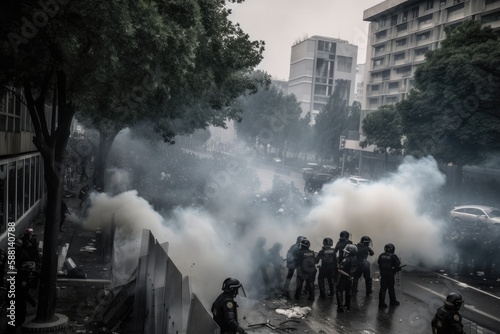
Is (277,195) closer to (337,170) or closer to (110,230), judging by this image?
(110,230)

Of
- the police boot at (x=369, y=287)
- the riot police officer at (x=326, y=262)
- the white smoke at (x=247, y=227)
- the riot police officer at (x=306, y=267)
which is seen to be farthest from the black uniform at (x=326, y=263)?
the white smoke at (x=247, y=227)

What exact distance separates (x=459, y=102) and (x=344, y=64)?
247 feet

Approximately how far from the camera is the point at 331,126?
5975 cm

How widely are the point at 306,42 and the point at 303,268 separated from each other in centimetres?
9078

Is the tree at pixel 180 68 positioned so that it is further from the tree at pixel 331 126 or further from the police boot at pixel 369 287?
the tree at pixel 331 126

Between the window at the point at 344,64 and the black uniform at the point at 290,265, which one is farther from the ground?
the window at the point at 344,64

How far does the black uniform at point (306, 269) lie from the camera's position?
10945mm

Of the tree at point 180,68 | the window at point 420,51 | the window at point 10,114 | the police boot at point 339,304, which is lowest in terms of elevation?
the police boot at point 339,304

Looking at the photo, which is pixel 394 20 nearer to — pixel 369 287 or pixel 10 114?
pixel 369 287

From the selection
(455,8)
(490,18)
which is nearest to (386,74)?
(455,8)

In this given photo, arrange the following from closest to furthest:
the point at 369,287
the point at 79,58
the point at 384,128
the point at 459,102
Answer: the point at 79,58 < the point at 369,287 < the point at 459,102 < the point at 384,128

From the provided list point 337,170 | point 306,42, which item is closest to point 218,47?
point 337,170

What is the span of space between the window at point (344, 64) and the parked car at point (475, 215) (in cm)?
7832

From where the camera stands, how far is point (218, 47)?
1288 centimetres
